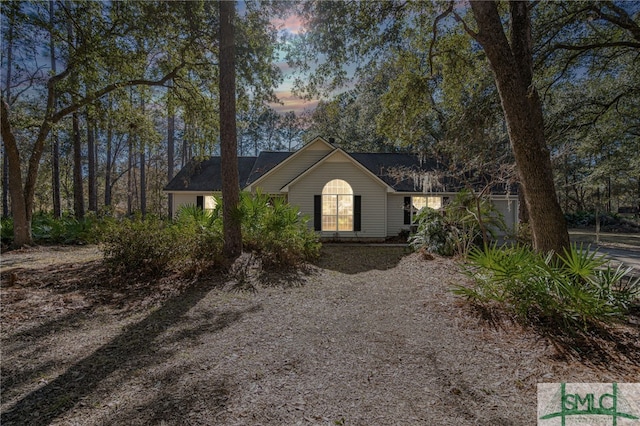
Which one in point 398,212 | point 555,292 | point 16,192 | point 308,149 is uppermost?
point 308,149

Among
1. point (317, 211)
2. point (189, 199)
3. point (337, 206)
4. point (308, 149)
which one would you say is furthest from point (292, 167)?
point (189, 199)

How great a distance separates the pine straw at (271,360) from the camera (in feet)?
7.74

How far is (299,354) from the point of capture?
3.26 meters

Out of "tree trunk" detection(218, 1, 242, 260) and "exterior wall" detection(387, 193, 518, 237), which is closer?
"tree trunk" detection(218, 1, 242, 260)

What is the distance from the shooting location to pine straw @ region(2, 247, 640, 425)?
7.74 ft

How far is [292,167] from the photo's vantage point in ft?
46.2

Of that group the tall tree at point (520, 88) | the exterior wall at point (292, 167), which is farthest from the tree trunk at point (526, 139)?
the exterior wall at point (292, 167)

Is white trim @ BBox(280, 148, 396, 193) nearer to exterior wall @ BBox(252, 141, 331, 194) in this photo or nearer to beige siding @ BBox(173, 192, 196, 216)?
exterior wall @ BBox(252, 141, 331, 194)

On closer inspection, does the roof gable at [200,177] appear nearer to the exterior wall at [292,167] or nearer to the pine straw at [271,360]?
the exterior wall at [292,167]

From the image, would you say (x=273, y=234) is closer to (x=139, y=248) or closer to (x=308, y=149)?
(x=139, y=248)

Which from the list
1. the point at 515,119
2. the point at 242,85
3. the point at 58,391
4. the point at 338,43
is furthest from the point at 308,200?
the point at 58,391

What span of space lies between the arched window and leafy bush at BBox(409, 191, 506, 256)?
12.6ft

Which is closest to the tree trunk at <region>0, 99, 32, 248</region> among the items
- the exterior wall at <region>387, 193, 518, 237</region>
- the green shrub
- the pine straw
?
the green shrub

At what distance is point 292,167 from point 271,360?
459 inches
